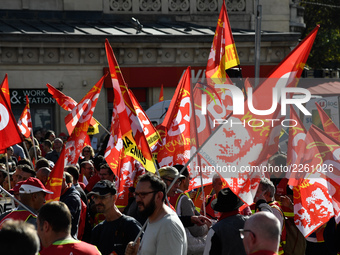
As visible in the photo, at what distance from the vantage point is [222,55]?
34.1ft

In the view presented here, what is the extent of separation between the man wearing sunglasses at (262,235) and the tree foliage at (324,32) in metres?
37.7

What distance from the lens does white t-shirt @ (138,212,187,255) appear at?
6.07 m

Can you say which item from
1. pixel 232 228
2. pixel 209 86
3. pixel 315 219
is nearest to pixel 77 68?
pixel 209 86

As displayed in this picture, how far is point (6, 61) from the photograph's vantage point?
26.2 metres

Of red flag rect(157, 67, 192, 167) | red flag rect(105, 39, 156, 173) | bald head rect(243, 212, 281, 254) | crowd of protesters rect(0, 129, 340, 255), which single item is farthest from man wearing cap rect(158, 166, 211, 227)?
bald head rect(243, 212, 281, 254)

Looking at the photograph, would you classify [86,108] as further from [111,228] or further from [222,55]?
[111,228]

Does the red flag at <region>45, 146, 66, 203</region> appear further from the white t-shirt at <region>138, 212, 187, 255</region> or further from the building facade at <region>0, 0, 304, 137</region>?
the building facade at <region>0, 0, 304, 137</region>

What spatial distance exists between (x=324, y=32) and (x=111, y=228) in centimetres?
3810

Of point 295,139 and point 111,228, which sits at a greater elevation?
point 295,139

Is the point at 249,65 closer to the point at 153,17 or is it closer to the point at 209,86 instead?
the point at 153,17

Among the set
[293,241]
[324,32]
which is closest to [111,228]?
[293,241]

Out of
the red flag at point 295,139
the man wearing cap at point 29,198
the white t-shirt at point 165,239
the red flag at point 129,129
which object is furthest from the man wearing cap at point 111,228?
the red flag at point 295,139

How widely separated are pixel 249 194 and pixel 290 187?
0.96 metres

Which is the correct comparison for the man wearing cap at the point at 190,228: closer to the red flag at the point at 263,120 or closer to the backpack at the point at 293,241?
the red flag at the point at 263,120
